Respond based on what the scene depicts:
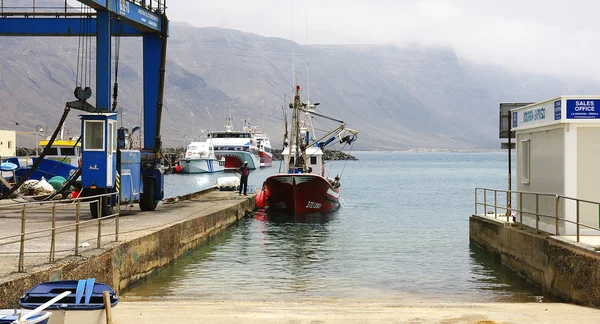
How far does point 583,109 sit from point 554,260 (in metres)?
2.97

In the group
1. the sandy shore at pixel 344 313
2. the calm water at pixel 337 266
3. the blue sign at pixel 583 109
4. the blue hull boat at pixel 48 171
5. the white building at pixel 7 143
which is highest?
the white building at pixel 7 143

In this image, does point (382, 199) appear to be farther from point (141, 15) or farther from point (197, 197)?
point (141, 15)

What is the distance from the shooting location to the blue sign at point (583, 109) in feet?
51.5

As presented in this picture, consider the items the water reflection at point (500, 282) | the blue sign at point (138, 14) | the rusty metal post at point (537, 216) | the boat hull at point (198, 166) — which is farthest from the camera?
the boat hull at point (198, 166)

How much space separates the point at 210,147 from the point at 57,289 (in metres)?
102

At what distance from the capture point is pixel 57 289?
10266mm

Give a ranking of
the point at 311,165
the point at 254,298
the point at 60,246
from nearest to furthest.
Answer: the point at 60,246, the point at 254,298, the point at 311,165

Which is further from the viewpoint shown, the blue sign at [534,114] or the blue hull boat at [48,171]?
the blue hull boat at [48,171]

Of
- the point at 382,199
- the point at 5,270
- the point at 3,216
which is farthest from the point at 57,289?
the point at 382,199

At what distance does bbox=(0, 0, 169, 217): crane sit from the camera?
21906mm

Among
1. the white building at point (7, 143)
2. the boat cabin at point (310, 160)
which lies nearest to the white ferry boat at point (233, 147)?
the white building at point (7, 143)

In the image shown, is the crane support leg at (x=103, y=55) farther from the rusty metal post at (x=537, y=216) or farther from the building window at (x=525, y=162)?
the rusty metal post at (x=537, y=216)

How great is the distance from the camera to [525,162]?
63.1ft

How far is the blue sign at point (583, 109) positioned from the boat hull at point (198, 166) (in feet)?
312
